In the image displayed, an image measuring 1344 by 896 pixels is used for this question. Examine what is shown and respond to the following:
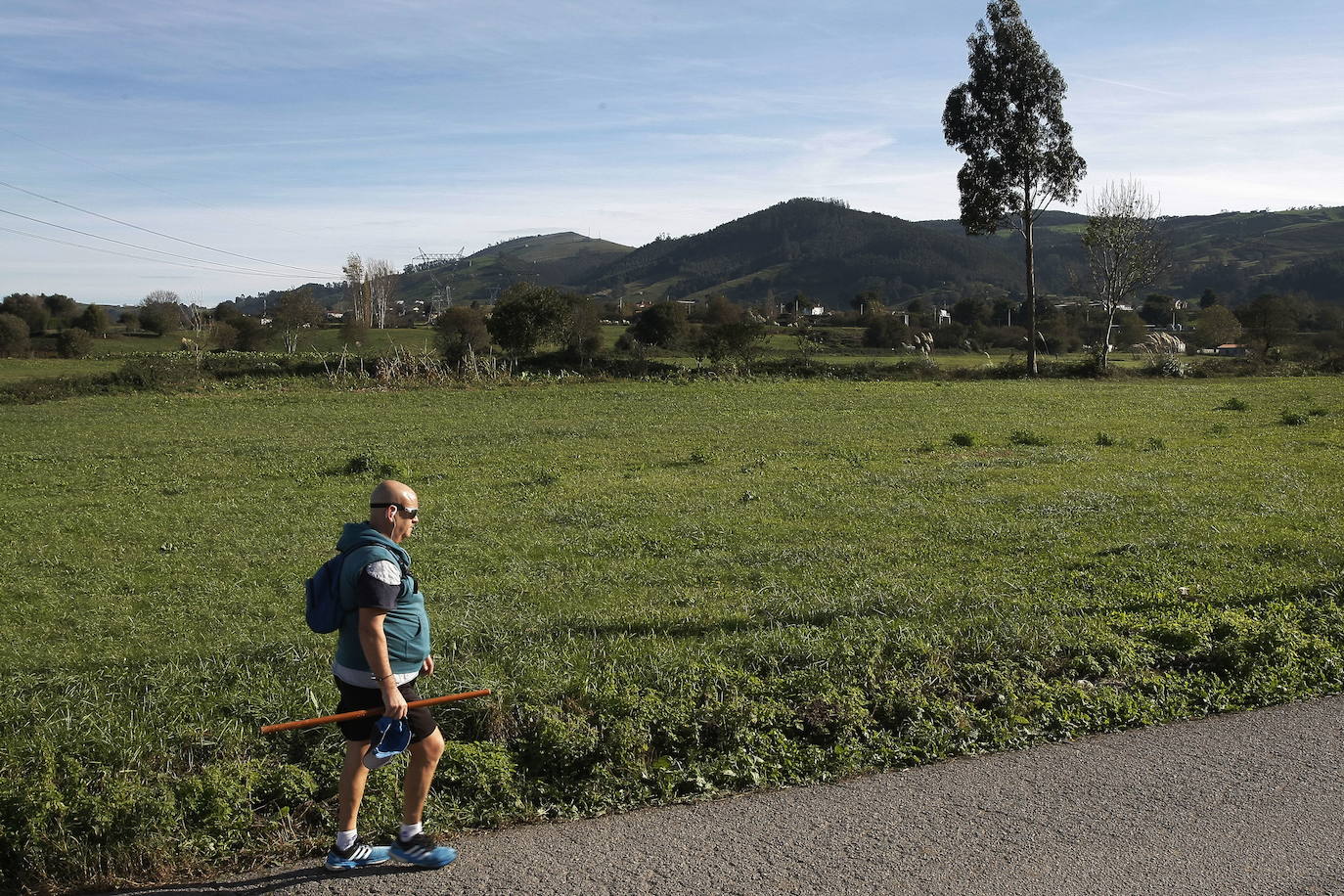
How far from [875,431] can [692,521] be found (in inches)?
427

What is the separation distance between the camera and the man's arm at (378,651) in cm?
402

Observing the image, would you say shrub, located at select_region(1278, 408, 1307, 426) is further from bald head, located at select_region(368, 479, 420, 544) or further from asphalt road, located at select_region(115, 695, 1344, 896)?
bald head, located at select_region(368, 479, 420, 544)

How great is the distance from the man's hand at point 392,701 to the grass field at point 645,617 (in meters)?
0.70

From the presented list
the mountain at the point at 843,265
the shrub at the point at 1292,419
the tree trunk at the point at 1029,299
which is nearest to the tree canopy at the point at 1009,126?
the tree trunk at the point at 1029,299

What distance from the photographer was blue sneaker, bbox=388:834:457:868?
163 inches

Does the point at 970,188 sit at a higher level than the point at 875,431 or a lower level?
higher

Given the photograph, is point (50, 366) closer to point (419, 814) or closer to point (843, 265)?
point (419, 814)

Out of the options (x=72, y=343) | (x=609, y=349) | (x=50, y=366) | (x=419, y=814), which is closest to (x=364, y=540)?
(x=419, y=814)

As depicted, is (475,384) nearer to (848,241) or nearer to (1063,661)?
(1063,661)

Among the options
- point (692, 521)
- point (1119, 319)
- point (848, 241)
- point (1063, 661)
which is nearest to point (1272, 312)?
point (1119, 319)

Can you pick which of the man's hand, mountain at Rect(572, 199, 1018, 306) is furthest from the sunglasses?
mountain at Rect(572, 199, 1018, 306)

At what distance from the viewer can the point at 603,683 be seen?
18.4ft

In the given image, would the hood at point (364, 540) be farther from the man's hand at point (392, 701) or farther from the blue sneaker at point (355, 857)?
the blue sneaker at point (355, 857)

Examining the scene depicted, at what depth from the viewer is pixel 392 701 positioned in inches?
159
